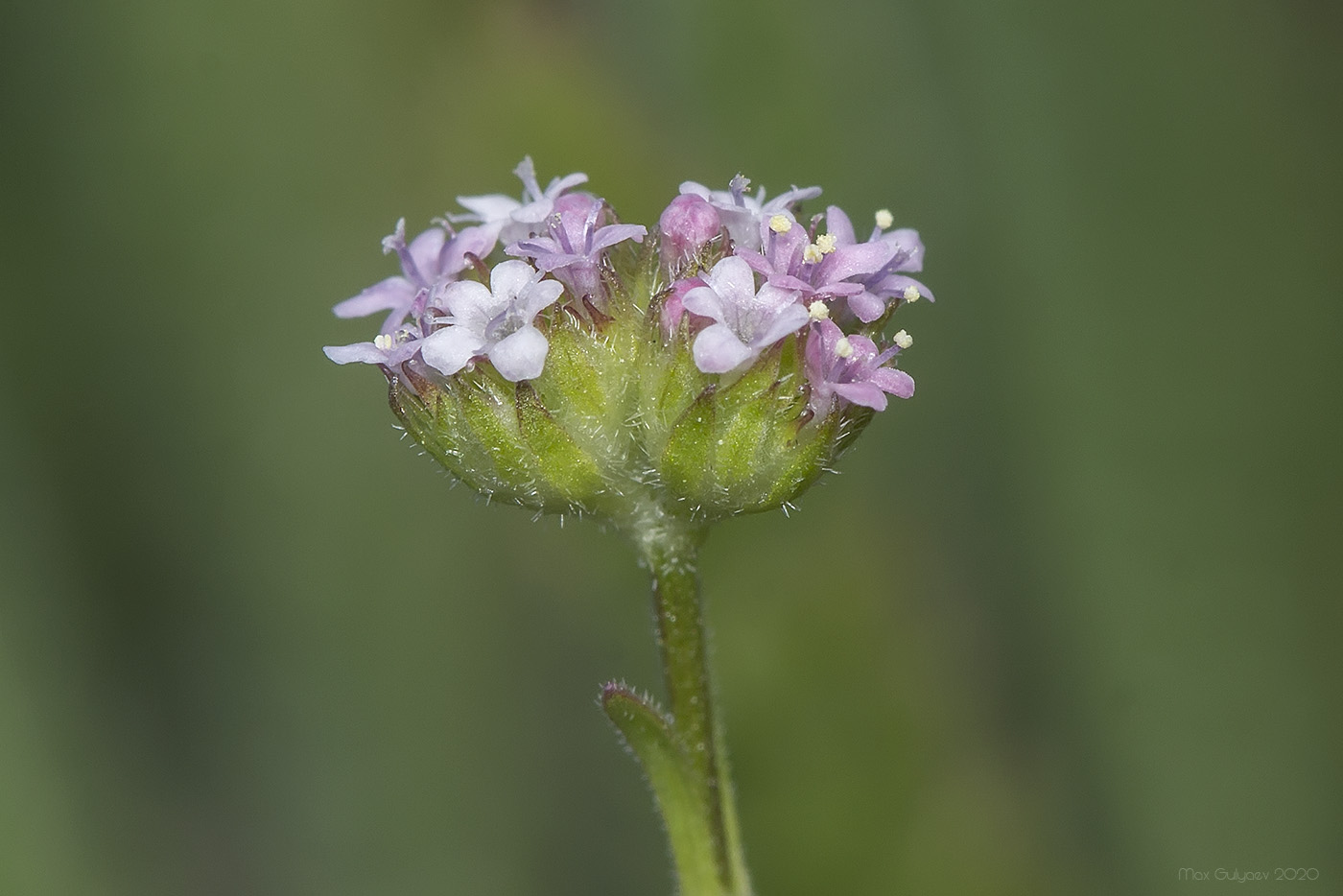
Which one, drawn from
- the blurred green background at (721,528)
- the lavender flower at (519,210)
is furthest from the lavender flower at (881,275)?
the blurred green background at (721,528)

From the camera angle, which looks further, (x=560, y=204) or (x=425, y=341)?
(x=560, y=204)

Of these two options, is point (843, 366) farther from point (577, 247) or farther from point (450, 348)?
point (450, 348)

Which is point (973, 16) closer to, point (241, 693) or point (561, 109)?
point (561, 109)

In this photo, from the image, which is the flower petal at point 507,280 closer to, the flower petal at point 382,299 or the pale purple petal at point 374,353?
the pale purple petal at point 374,353

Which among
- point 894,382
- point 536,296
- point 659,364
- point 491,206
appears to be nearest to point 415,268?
point 491,206

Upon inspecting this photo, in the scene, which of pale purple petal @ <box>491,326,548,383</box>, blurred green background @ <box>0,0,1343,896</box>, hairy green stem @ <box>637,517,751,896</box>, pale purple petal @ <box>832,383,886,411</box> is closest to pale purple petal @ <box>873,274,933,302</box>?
pale purple petal @ <box>832,383,886,411</box>

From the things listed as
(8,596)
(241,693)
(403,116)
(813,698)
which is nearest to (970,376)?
(813,698)

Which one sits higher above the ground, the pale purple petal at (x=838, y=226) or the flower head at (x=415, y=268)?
the flower head at (x=415, y=268)
